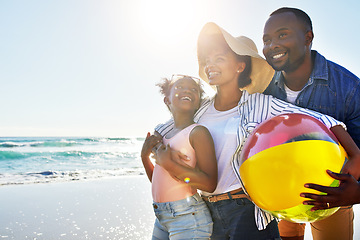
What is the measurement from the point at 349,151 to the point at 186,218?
44.2 inches

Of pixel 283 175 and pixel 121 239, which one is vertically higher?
pixel 283 175

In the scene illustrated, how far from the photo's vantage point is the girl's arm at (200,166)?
79.9 inches

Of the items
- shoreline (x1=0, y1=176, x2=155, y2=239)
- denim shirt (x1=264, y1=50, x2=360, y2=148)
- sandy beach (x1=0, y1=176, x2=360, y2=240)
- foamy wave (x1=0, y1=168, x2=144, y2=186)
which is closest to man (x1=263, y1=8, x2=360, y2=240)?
denim shirt (x1=264, y1=50, x2=360, y2=148)

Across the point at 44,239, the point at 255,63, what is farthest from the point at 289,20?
the point at 44,239

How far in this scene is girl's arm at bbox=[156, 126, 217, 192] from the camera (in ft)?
6.66

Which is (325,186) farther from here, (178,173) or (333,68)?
(333,68)

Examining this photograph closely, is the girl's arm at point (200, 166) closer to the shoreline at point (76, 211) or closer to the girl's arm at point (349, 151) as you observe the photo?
the girl's arm at point (349, 151)

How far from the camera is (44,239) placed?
4137mm

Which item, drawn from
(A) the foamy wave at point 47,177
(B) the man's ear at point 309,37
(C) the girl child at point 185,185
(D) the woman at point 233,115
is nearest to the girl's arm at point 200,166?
(C) the girl child at point 185,185

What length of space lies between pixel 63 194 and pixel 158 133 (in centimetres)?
463

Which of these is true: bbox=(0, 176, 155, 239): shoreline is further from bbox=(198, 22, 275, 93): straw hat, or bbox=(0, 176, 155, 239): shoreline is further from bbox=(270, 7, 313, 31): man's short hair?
bbox=(270, 7, 313, 31): man's short hair

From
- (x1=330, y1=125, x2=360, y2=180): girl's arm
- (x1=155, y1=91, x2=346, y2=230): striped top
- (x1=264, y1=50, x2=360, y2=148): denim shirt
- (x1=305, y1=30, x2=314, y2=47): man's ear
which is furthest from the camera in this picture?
(x1=305, y1=30, x2=314, y2=47): man's ear

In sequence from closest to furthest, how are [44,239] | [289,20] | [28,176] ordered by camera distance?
[289,20] < [44,239] < [28,176]

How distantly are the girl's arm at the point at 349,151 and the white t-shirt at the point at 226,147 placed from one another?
63 centimetres
